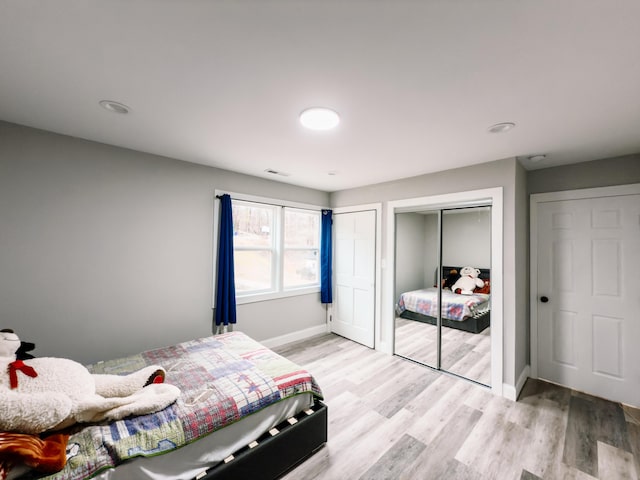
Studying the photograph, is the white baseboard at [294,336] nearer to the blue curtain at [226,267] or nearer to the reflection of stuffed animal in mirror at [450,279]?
the blue curtain at [226,267]

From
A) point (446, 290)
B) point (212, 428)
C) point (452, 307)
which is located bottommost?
point (212, 428)

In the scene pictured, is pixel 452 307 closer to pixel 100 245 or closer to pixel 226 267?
pixel 226 267

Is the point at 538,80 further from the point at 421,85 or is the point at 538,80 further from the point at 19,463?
the point at 19,463

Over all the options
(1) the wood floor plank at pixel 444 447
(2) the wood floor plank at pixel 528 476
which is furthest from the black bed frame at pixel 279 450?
(2) the wood floor plank at pixel 528 476

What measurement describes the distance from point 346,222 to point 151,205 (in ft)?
8.99

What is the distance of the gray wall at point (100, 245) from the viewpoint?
209 centimetres

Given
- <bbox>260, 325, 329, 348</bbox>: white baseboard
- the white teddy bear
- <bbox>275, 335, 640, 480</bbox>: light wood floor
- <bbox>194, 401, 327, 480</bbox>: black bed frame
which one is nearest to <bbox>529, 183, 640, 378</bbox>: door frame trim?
<bbox>275, 335, 640, 480</bbox>: light wood floor

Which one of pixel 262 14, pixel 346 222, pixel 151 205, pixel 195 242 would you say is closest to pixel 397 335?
pixel 346 222

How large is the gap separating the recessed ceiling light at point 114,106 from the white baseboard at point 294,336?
9.92 ft

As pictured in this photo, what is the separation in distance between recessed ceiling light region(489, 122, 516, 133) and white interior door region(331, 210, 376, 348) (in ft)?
6.49

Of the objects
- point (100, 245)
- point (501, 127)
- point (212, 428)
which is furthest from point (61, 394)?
point (501, 127)

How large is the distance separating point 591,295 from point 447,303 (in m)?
1.39

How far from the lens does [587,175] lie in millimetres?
2783

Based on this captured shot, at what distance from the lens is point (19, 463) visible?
1115 millimetres
